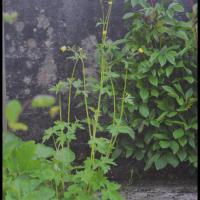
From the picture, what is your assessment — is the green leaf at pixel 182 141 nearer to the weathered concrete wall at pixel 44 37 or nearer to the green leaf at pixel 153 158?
the green leaf at pixel 153 158

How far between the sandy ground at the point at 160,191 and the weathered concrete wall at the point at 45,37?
1020 mm

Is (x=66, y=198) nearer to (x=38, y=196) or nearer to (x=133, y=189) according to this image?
(x=38, y=196)

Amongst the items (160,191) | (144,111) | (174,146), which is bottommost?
(160,191)

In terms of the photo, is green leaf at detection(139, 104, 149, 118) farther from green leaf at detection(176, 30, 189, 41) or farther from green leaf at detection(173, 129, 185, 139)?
green leaf at detection(176, 30, 189, 41)

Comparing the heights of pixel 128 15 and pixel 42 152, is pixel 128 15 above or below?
above

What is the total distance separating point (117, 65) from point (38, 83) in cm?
72

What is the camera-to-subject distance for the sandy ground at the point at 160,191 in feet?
10.8

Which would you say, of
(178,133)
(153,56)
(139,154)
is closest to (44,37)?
(153,56)

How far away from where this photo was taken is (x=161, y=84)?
341 centimetres

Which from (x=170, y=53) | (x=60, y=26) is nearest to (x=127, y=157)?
(x=170, y=53)

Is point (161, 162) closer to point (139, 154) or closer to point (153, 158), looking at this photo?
point (153, 158)

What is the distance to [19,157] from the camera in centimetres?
233

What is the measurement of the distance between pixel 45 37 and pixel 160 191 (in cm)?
155

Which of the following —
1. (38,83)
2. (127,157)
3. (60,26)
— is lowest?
(127,157)
